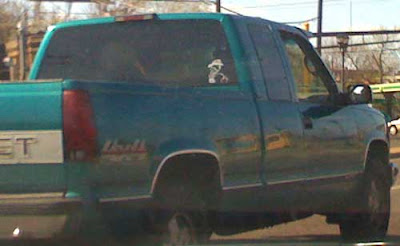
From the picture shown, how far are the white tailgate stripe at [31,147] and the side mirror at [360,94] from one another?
3.76 meters

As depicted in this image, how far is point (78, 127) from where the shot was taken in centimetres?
450

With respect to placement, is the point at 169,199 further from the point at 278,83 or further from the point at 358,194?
the point at 358,194

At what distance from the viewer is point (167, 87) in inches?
200

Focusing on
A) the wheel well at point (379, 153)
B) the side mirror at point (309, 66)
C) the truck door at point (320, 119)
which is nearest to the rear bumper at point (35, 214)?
the truck door at point (320, 119)

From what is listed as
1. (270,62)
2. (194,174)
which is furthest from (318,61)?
(194,174)

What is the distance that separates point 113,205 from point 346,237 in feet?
13.3

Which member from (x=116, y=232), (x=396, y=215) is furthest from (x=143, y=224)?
(x=396, y=215)

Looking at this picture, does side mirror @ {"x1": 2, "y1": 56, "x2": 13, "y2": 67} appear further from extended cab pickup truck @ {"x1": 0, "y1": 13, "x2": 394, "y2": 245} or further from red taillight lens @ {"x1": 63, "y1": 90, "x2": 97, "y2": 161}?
red taillight lens @ {"x1": 63, "y1": 90, "x2": 97, "y2": 161}

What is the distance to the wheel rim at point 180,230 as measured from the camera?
16.8 ft

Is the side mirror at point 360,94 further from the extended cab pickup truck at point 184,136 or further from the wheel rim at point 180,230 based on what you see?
the wheel rim at point 180,230

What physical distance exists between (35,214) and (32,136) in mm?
435

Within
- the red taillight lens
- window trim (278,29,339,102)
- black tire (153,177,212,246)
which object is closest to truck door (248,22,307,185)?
window trim (278,29,339,102)

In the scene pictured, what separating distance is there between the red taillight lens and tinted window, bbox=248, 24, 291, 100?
2.05 meters

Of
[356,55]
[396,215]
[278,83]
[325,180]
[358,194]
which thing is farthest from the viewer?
[356,55]
